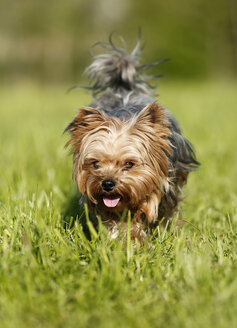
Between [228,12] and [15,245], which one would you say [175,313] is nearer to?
[15,245]

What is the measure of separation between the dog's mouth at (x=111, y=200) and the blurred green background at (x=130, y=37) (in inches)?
1119

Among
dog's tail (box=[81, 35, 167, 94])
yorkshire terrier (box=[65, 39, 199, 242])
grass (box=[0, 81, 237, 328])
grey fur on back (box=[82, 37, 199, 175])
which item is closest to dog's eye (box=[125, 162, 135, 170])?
yorkshire terrier (box=[65, 39, 199, 242])

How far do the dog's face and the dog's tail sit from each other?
4.79ft

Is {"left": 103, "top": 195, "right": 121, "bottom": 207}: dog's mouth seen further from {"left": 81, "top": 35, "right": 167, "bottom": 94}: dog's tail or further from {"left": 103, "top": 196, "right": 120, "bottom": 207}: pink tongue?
{"left": 81, "top": 35, "right": 167, "bottom": 94}: dog's tail

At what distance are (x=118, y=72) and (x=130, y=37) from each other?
94.5 ft

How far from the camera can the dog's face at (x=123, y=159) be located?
10.7ft

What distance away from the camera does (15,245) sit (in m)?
2.86

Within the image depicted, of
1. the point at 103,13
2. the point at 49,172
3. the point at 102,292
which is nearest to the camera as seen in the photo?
the point at 102,292

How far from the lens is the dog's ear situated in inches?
132

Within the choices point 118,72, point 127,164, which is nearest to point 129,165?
point 127,164

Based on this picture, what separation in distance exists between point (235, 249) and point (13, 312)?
1.51 m

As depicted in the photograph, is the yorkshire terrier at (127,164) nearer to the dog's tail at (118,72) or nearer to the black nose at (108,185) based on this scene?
the black nose at (108,185)

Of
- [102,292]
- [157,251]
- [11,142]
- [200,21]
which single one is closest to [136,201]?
[157,251]

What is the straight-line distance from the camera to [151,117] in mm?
3416
